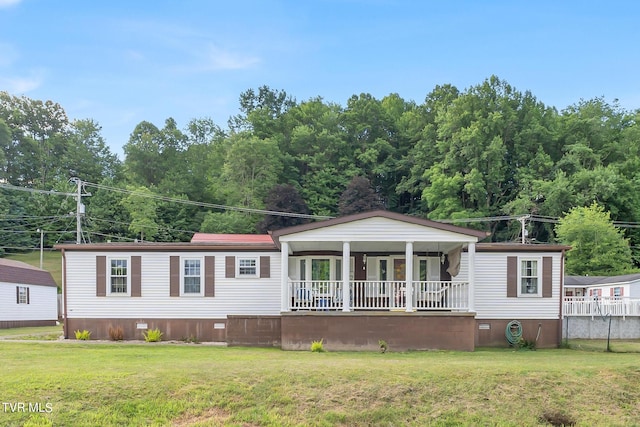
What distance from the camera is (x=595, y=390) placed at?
1068cm

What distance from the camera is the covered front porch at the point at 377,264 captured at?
56.4 feet

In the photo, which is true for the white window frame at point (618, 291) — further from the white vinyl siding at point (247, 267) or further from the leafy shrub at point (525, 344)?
the white vinyl siding at point (247, 267)

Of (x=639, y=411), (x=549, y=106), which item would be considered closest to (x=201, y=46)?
(x=639, y=411)

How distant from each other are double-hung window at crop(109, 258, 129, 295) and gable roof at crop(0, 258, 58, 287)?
1147cm

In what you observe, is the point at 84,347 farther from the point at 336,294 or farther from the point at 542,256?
the point at 542,256

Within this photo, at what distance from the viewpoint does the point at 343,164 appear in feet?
196

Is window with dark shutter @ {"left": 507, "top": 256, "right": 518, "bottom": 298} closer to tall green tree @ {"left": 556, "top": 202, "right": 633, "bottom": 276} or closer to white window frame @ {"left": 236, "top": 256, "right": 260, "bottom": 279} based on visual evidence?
white window frame @ {"left": 236, "top": 256, "right": 260, "bottom": 279}

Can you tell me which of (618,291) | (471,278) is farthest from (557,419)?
(618,291)

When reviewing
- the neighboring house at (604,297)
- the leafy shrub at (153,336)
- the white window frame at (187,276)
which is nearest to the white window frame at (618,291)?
the neighboring house at (604,297)

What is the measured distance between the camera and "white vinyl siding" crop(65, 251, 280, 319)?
63.7 feet

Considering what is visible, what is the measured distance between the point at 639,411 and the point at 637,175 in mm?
42111

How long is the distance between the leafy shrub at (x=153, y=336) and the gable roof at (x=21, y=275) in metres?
12.7

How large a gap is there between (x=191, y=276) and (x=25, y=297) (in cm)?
1520

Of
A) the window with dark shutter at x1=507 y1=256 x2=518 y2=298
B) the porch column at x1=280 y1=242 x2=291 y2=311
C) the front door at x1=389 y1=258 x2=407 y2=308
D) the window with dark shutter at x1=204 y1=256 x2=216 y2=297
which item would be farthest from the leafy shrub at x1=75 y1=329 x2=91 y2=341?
the window with dark shutter at x1=507 y1=256 x2=518 y2=298
